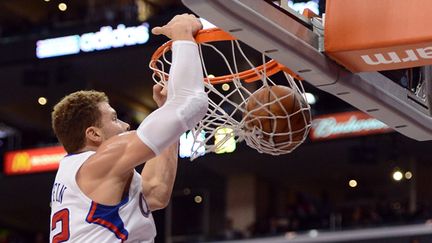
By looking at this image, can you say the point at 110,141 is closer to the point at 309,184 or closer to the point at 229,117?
the point at 229,117

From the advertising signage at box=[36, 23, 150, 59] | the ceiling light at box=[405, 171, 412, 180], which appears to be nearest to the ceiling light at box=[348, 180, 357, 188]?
the ceiling light at box=[405, 171, 412, 180]

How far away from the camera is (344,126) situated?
15.0 metres

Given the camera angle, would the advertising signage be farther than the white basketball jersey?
Yes

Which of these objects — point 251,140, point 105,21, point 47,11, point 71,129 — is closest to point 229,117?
point 251,140

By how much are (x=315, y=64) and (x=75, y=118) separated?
870mm

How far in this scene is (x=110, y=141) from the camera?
3301 millimetres

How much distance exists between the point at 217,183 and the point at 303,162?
6.16ft

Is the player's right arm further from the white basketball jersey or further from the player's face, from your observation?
the player's face

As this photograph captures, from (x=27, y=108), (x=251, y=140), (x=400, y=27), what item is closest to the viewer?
(x=400, y=27)

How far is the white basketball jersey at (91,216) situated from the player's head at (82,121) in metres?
0.06

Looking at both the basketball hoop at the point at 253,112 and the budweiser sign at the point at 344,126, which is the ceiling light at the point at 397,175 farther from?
the basketball hoop at the point at 253,112

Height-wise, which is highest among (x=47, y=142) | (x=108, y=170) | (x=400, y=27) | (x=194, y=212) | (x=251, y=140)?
(x=47, y=142)

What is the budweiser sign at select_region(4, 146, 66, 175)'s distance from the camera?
669 inches

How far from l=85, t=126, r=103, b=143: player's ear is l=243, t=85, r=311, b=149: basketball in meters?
0.71
